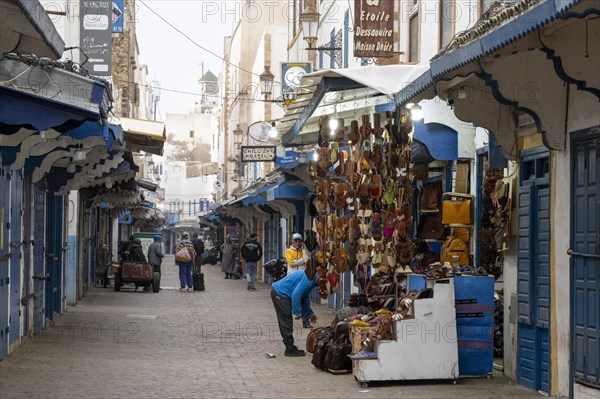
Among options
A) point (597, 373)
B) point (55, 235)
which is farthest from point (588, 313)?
point (55, 235)

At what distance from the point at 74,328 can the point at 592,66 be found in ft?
→ 41.5

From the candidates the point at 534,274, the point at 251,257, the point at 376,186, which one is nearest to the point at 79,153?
the point at 376,186

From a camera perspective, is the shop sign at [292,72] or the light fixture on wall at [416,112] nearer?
the light fixture on wall at [416,112]

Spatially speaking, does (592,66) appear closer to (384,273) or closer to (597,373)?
(597,373)

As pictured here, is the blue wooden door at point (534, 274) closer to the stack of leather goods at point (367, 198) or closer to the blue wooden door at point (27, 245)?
the stack of leather goods at point (367, 198)

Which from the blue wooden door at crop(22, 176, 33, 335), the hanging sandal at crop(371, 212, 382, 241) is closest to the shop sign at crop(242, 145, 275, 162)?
the blue wooden door at crop(22, 176, 33, 335)

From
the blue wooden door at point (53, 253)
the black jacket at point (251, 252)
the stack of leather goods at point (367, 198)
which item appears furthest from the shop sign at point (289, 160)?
the black jacket at point (251, 252)

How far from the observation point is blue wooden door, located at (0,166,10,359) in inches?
577

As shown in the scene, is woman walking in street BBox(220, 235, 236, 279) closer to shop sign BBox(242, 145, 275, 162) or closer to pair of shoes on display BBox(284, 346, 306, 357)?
shop sign BBox(242, 145, 275, 162)

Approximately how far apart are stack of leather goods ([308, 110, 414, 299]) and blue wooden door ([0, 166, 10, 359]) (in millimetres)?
4107

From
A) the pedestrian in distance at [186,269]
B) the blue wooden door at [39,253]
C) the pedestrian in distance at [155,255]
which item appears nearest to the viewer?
the blue wooden door at [39,253]

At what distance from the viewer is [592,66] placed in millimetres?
9789

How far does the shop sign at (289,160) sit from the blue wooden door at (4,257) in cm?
1057

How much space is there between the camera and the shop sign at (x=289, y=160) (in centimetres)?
2520
